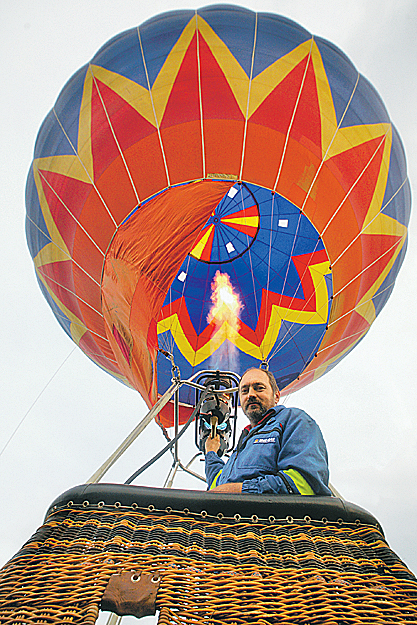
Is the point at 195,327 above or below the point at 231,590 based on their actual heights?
above

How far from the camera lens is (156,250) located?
3.55 metres

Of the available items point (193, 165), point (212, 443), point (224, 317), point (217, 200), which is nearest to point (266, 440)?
point (212, 443)

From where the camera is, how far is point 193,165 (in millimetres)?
3197

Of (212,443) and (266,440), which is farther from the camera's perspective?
(212,443)

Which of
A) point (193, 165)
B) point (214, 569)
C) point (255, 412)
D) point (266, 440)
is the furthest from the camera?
point (193, 165)

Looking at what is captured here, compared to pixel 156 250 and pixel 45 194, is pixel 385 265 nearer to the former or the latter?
pixel 156 250

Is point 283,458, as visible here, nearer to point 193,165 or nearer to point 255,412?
point 255,412

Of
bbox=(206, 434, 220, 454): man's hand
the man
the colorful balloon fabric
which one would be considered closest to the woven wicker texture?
the man

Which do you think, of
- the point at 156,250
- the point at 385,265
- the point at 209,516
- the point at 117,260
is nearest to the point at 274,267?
the point at 385,265

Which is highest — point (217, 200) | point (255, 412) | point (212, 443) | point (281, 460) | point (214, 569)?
point (217, 200)

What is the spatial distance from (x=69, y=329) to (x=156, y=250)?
1234mm

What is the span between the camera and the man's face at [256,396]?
82.7 inches

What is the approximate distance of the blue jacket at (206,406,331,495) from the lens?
1397 mm

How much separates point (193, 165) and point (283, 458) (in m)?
2.24
